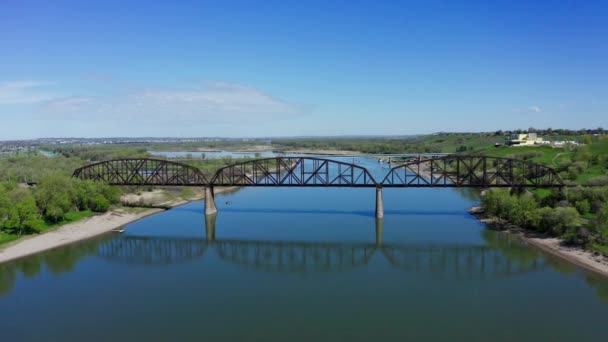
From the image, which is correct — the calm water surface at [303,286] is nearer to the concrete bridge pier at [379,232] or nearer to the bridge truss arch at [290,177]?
the concrete bridge pier at [379,232]

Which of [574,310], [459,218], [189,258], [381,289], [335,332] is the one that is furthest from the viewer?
[459,218]

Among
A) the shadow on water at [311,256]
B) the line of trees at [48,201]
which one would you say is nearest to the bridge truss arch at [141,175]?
the line of trees at [48,201]

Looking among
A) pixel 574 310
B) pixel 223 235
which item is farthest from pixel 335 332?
pixel 223 235

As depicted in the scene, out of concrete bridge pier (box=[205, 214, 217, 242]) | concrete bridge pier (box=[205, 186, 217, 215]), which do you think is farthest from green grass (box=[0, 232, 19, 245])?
A: concrete bridge pier (box=[205, 186, 217, 215])

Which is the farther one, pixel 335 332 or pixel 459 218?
pixel 459 218

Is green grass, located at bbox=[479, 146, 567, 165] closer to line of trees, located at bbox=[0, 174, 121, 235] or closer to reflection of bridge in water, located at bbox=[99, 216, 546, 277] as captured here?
reflection of bridge in water, located at bbox=[99, 216, 546, 277]

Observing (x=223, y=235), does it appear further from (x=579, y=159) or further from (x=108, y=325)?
(x=579, y=159)
